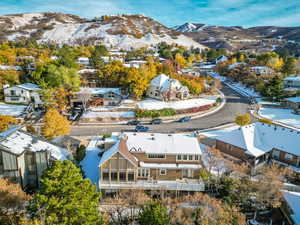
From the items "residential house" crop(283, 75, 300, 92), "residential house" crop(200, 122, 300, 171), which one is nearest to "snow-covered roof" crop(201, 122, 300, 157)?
"residential house" crop(200, 122, 300, 171)

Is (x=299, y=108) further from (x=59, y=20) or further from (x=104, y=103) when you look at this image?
(x=59, y=20)

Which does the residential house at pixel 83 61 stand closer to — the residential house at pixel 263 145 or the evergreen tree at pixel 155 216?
the residential house at pixel 263 145

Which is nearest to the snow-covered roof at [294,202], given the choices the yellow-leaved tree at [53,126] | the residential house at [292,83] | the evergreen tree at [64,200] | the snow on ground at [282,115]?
the evergreen tree at [64,200]

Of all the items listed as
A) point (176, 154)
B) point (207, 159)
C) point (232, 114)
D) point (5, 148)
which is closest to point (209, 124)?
point (232, 114)

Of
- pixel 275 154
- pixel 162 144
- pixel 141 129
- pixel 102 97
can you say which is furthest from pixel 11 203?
pixel 102 97

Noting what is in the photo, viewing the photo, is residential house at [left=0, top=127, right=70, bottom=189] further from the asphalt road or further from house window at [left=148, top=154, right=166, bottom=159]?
the asphalt road

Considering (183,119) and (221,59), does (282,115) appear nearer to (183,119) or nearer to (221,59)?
(183,119)
